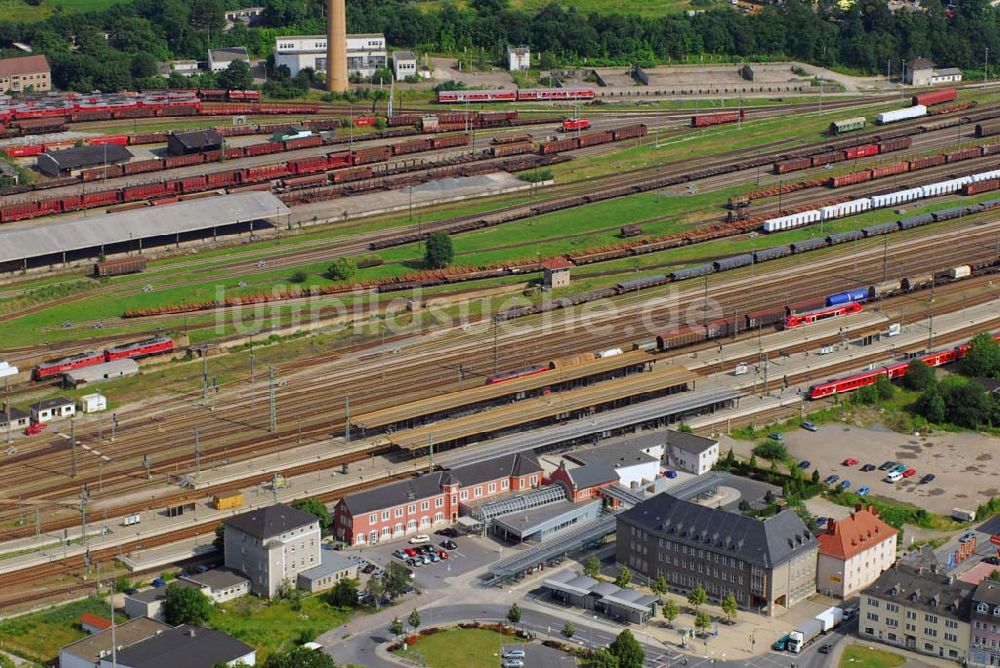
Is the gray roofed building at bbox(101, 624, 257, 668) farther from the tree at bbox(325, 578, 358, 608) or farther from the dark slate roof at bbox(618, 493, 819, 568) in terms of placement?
the dark slate roof at bbox(618, 493, 819, 568)

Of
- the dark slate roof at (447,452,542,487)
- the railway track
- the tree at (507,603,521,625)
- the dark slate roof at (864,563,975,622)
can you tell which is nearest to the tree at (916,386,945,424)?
the railway track

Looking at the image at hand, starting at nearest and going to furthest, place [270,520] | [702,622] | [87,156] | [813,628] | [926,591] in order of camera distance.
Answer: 1. [702,622]
2. [926,591]
3. [813,628]
4. [270,520]
5. [87,156]

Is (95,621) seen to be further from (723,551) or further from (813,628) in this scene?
(813,628)

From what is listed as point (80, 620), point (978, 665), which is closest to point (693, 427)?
point (978, 665)

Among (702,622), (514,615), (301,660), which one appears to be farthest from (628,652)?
(301,660)

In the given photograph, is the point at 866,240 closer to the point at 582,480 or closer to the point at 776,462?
the point at 776,462

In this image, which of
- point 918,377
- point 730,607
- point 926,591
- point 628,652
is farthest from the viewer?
point 918,377

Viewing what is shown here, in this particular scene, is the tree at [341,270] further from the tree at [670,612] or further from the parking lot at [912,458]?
the tree at [670,612]
